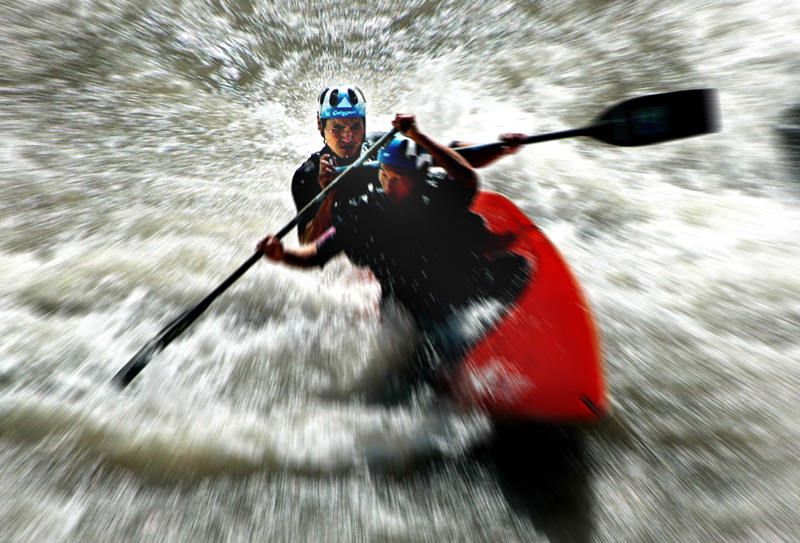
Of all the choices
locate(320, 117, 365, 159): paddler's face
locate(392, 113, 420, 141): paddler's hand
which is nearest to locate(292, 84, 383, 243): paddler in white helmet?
locate(320, 117, 365, 159): paddler's face

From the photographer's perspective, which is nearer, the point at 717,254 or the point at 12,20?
the point at 717,254

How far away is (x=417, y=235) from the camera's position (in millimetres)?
1878

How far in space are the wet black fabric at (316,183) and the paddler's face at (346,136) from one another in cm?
3

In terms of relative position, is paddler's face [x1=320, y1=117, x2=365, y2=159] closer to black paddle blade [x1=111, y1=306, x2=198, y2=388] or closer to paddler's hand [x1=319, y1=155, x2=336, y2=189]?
paddler's hand [x1=319, y1=155, x2=336, y2=189]

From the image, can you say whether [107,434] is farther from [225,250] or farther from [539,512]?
[539,512]

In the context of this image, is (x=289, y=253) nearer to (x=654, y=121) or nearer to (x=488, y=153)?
(x=488, y=153)

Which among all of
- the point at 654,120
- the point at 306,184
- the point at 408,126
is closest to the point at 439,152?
the point at 408,126

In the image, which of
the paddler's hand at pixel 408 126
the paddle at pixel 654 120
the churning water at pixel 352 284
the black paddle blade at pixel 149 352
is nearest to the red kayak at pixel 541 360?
the churning water at pixel 352 284

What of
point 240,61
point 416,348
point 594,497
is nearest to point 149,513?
point 416,348

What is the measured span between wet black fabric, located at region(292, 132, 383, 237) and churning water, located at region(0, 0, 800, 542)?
14.6 inches

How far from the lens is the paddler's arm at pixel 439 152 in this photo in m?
1.79

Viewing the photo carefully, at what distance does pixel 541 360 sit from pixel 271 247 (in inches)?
39.0

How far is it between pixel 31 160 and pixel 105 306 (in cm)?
150

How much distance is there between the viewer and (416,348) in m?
1.87
